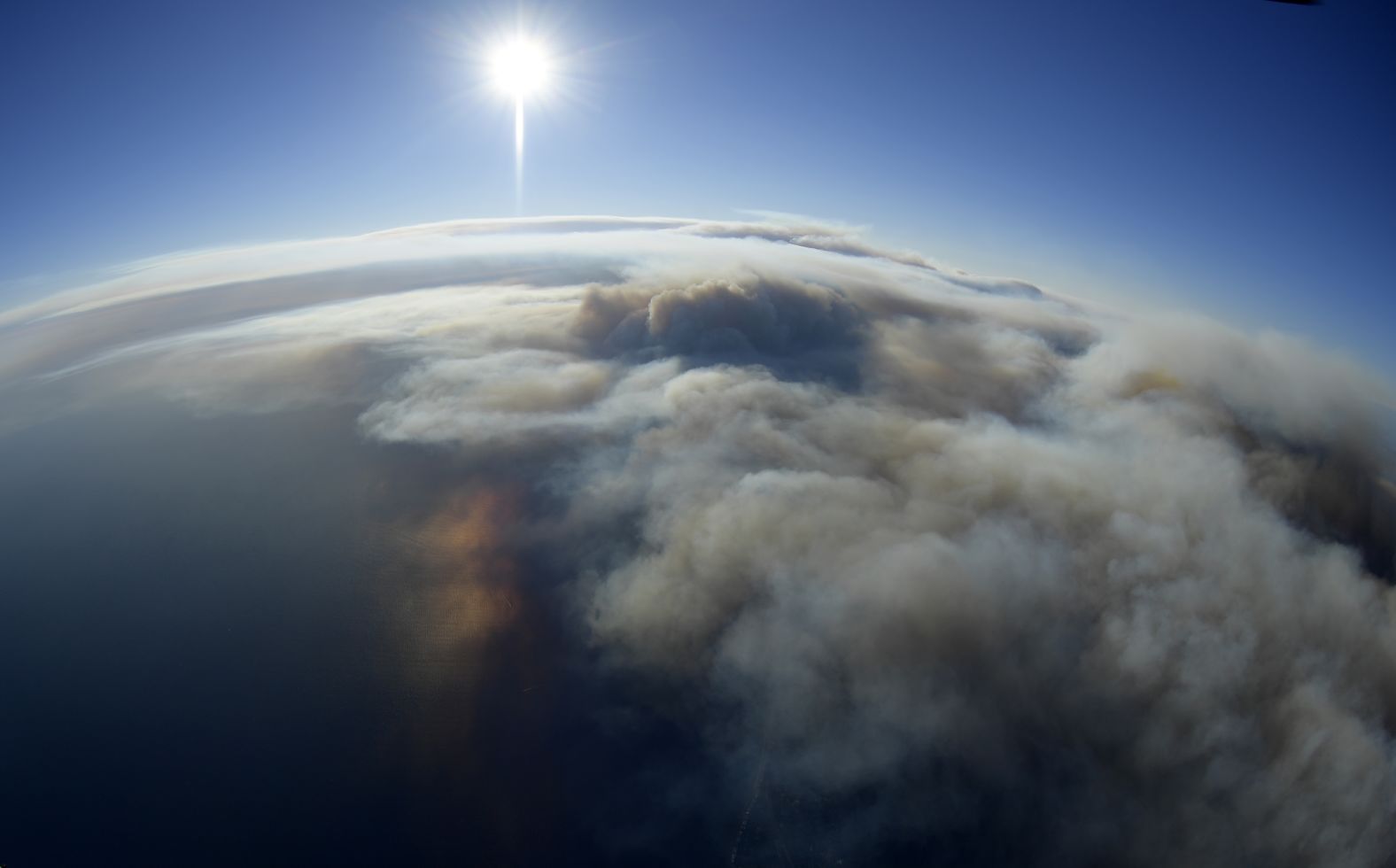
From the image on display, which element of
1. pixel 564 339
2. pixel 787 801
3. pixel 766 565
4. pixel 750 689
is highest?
pixel 564 339

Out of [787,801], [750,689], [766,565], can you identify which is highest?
[766,565]

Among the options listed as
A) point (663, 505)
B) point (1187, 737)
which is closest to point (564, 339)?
point (663, 505)

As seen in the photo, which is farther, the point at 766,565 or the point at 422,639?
the point at 766,565

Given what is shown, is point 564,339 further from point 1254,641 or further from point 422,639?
point 1254,641

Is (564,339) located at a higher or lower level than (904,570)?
higher

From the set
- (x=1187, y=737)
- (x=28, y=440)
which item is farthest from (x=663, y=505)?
(x=28, y=440)

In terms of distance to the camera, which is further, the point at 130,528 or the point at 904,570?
the point at 130,528

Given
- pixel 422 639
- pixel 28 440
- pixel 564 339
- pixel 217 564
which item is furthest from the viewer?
pixel 564 339

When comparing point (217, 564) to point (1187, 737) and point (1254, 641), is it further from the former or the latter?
point (1254, 641)

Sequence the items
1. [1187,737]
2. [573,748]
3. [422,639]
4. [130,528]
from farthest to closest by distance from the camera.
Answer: [130,528]
[422,639]
[1187,737]
[573,748]
